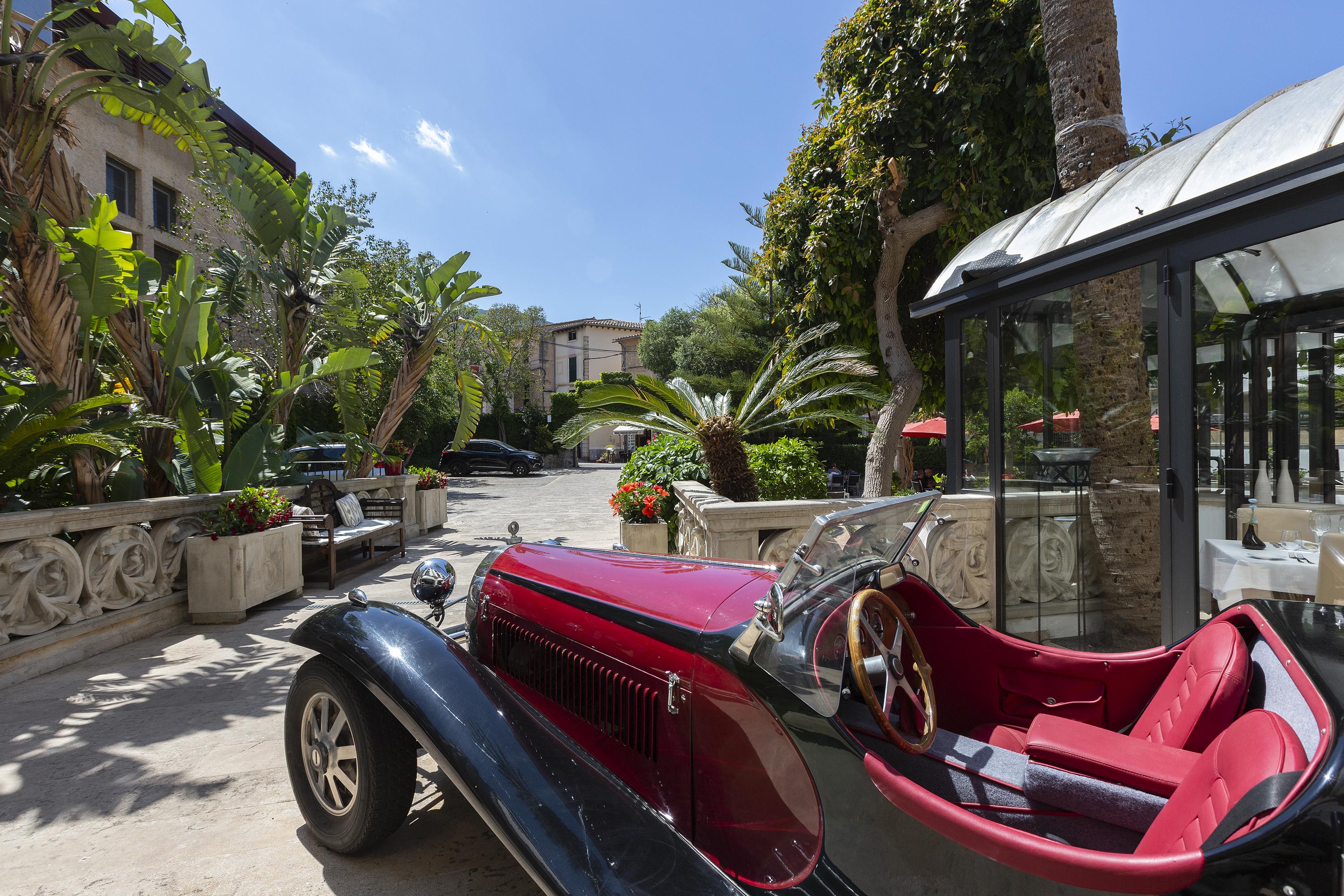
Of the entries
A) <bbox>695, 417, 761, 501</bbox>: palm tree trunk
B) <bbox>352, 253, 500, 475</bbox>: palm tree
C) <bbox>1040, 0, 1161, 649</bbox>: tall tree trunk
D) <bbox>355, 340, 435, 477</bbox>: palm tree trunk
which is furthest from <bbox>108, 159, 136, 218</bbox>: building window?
<bbox>1040, 0, 1161, 649</bbox>: tall tree trunk

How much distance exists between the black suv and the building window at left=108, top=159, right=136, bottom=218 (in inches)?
561

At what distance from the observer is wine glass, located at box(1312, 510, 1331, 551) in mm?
3480

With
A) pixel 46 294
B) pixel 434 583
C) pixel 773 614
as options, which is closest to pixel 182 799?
pixel 434 583

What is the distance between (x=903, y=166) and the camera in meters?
8.51

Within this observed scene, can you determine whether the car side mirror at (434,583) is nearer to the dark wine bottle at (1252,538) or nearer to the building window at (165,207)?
the dark wine bottle at (1252,538)

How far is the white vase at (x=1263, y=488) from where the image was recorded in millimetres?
3553

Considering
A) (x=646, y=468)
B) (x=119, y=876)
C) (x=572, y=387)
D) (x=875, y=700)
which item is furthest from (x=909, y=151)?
(x=572, y=387)

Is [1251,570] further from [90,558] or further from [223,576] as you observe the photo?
[90,558]

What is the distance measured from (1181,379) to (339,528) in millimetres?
7836

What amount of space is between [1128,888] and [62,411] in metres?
6.25

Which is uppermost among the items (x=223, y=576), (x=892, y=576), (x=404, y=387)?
(x=404, y=387)

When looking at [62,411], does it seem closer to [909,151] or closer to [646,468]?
[646,468]

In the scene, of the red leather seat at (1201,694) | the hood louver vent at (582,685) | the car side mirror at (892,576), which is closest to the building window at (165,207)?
the hood louver vent at (582,685)

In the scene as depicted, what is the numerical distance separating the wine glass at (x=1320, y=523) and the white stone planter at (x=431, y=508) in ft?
35.0
